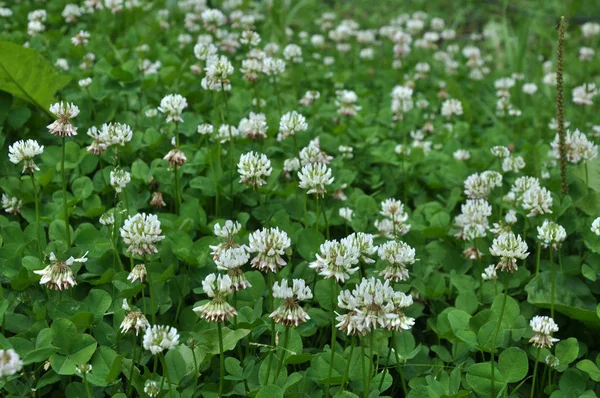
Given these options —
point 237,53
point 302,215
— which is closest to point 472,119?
point 237,53

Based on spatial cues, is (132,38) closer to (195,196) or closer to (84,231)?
(195,196)

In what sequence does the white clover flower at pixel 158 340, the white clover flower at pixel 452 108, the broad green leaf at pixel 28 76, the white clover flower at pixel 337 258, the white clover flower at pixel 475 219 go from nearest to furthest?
1. the white clover flower at pixel 158 340
2. the white clover flower at pixel 337 258
3. the white clover flower at pixel 475 219
4. the broad green leaf at pixel 28 76
5. the white clover flower at pixel 452 108

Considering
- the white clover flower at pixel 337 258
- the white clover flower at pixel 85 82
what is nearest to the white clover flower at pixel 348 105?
the white clover flower at pixel 85 82

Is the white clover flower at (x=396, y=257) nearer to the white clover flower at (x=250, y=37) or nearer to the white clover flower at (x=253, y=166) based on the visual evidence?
the white clover flower at (x=253, y=166)

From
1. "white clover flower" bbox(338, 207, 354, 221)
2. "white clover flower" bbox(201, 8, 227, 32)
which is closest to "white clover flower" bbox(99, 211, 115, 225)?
"white clover flower" bbox(338, 207, 354, 221)

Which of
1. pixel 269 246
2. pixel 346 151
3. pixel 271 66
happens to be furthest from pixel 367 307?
pixel 271 66

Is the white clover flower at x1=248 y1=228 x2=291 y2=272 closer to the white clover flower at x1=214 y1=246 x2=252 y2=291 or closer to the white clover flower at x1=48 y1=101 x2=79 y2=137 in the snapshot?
the white clover flower at x1=214 y1=246 x2=252 y2=291

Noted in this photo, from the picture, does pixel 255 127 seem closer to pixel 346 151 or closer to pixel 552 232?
pixel 346 151
